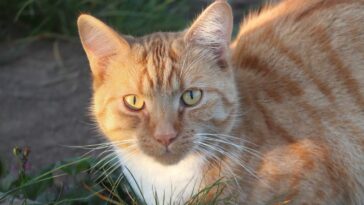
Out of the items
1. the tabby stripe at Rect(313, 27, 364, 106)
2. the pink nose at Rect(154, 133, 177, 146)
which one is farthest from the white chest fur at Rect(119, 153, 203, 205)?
the tabby stripe at Rect(313, 27, 364, 106)

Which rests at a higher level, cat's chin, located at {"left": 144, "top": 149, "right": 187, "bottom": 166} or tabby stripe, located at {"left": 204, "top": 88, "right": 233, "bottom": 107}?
tabby stripe, located at {"left": 204, "top": 88, "right": 233, "bottom": 107}

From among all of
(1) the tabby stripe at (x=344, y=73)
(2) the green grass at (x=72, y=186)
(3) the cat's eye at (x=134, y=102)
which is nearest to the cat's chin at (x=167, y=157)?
(3) the cat's eye at (x=134, y=102)

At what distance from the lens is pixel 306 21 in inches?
134

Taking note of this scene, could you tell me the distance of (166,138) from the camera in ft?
9.45

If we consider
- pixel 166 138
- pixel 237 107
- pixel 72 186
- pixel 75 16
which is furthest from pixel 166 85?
pixel 75 16

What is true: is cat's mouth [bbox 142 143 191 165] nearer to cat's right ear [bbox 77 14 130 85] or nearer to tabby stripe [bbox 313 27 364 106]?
cat's right ear [bbox 77 14 130 85]

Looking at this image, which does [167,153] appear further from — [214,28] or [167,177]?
[214,28]

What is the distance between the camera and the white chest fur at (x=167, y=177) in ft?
9.98

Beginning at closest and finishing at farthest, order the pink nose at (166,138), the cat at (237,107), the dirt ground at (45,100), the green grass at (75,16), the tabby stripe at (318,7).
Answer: the pink nose at (166,138), the cat at (237,107), the tabby stripe at (318,7), the dirt ground at (45,100), the green grass at (75,16)

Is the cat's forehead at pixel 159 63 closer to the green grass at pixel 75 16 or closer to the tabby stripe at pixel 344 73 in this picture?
the tabby stripe at pixel 344 73

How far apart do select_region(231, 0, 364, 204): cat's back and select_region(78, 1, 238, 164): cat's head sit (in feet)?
0.66

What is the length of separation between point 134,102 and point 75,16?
210 cm

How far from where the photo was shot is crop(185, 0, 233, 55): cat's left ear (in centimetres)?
298

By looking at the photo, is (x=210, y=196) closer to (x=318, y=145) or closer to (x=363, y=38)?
(x=318, y=145)
